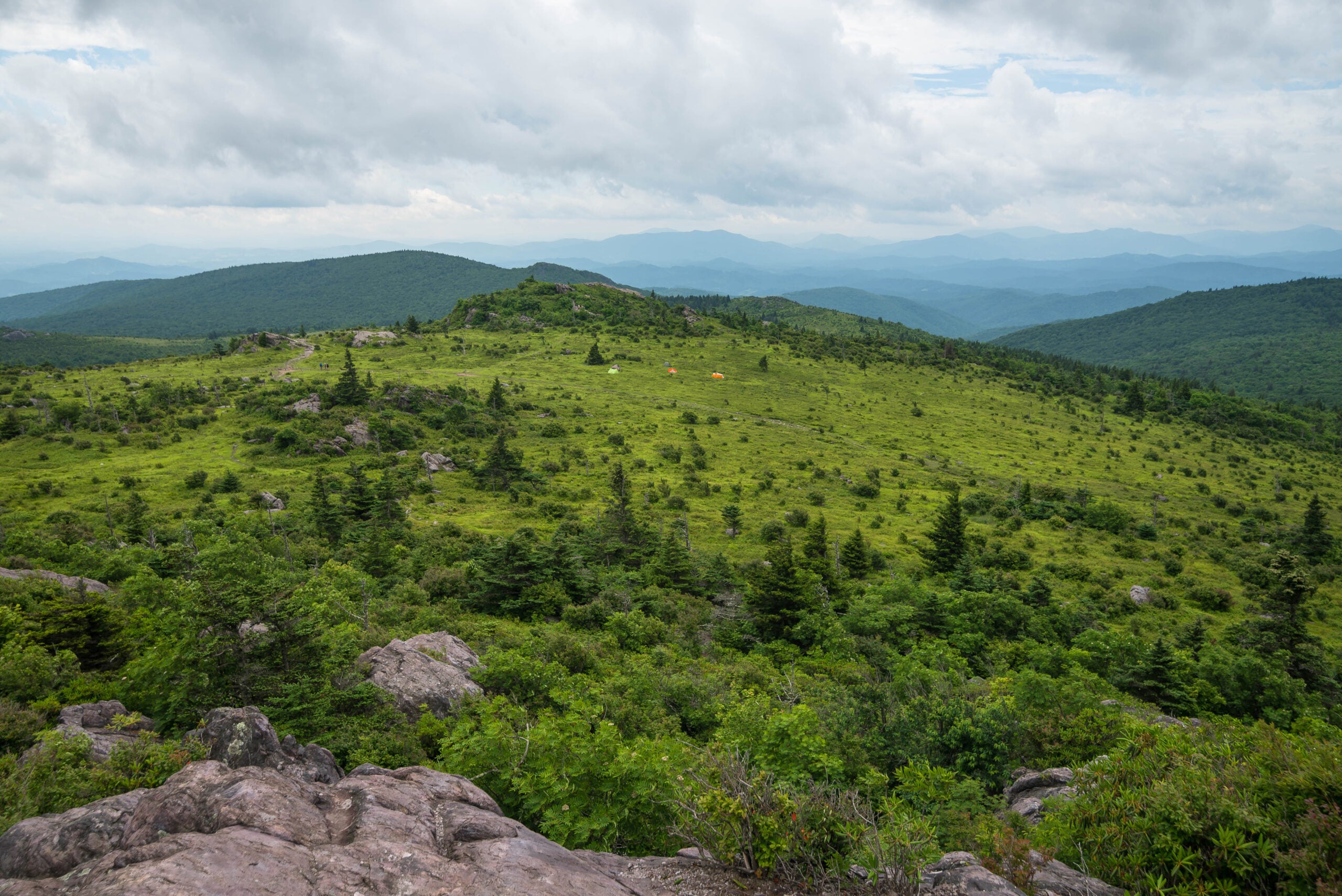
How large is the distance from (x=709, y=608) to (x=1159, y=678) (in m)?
21.2

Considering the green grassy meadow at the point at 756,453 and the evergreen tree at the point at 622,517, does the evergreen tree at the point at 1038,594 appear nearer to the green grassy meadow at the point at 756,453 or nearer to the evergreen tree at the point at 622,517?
the green grassy meadow at the point at 756,453

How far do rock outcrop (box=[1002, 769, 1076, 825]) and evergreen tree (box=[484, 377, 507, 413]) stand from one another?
78.1 m

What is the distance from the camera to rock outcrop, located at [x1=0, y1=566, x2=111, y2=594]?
20.0 metres

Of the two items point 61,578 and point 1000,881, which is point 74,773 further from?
point 61,578

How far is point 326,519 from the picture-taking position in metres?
41.7

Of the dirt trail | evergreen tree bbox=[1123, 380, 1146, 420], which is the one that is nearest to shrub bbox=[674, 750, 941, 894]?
the dirt trail

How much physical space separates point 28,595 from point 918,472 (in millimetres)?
76407

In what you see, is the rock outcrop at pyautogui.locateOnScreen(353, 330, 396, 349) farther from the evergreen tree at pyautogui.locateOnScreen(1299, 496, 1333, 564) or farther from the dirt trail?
the evergreen tree at pyautogui.locateOnScreen(1299, 496, 1333, 564)

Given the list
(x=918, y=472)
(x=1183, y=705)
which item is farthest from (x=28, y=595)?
(x=918, y=472)

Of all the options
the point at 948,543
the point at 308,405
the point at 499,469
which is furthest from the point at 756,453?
the point at 308,405

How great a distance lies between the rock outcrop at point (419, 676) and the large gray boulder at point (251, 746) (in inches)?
184

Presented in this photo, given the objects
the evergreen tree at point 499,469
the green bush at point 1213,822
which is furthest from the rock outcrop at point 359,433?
the green bush at point 1213,822

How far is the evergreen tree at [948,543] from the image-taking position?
147 feet

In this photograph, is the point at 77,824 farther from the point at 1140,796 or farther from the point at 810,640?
the point at 810,640
